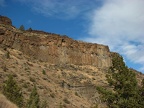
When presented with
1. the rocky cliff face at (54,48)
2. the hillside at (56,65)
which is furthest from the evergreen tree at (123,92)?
the rocky cliff face at (54,48)

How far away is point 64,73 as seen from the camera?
74125mm

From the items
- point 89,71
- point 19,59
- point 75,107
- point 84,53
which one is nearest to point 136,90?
point 75,107

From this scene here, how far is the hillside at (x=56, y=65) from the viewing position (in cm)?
5641

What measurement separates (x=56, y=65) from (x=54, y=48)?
21.4 feet

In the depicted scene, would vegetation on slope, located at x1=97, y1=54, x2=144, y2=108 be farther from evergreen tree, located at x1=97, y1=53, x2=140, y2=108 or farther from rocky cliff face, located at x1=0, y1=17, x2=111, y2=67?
rocky cliff face, located at x1=0, y1=17, x2=111, y2=67

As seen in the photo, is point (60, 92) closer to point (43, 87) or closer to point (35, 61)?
point (43, 87)

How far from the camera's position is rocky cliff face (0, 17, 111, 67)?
2983 inches

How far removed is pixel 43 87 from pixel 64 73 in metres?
18.4

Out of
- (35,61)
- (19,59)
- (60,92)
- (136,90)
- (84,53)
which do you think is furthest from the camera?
(84,53)

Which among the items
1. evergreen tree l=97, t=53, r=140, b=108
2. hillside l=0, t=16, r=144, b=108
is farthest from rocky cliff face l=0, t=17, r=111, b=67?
evergreen tree l=97, t=53, r=140, b=108

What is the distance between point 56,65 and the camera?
256ft

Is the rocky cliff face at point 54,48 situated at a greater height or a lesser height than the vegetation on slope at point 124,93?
greater

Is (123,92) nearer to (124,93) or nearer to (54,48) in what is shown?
(124,93)

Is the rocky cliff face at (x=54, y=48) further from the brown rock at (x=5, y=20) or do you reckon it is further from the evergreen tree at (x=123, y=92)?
the evergreen tree at (x=123, y=92)
